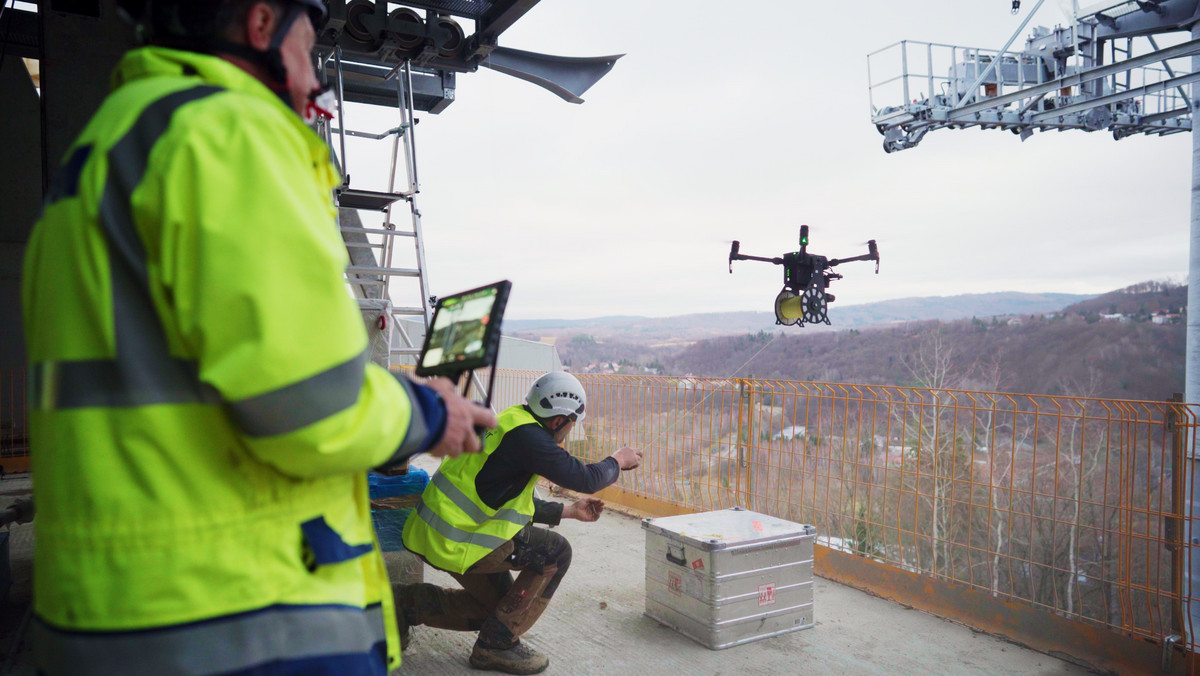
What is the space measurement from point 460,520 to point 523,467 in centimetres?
42

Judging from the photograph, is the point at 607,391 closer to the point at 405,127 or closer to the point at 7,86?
the point at 405,127

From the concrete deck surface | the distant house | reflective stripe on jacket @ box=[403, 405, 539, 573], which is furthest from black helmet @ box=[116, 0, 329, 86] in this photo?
the distant house

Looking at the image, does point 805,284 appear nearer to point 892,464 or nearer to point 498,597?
point 892,464

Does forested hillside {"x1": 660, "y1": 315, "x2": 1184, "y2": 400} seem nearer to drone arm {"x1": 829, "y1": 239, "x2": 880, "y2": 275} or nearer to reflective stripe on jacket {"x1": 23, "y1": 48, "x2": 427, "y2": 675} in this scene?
drone arm {"x1": 829, "y1": 239, "x2": 880, "y2": 275}

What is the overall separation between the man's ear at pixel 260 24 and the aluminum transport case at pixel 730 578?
3869mm

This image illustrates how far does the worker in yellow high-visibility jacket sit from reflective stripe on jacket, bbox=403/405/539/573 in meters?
2.71

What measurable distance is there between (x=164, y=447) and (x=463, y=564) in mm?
2943

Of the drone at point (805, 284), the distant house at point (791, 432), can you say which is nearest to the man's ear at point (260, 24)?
the distant house at point (791, 432)

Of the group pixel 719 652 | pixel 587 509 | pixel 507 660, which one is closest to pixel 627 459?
pixel 587 509

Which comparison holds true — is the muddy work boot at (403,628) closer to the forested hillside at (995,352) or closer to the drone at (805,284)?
the drone at (805,284)

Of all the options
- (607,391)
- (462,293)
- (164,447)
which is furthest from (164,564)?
(607,391)

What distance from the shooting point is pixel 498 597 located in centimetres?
409

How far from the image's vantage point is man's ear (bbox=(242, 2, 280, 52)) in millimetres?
1246

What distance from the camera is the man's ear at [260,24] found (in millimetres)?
1246
